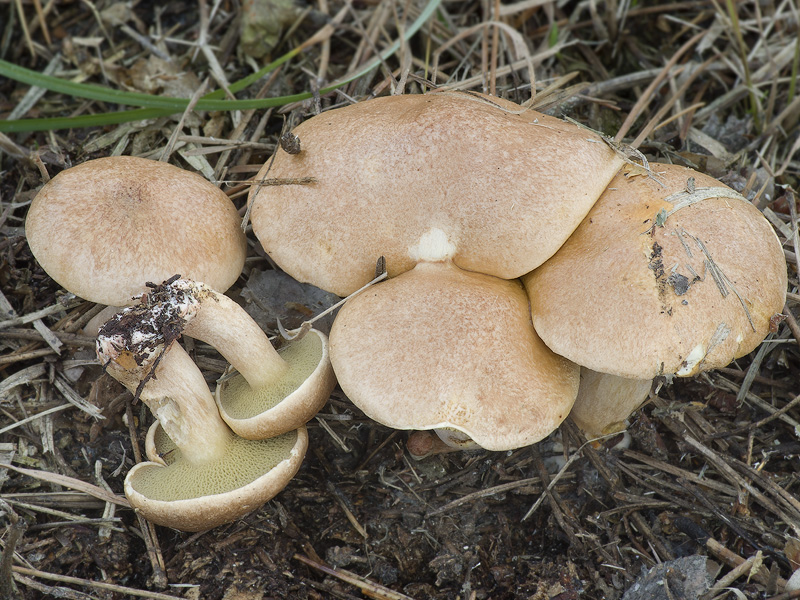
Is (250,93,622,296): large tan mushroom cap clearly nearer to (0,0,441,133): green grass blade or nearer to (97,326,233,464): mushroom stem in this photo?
(97,326,233,464): mushroom stem

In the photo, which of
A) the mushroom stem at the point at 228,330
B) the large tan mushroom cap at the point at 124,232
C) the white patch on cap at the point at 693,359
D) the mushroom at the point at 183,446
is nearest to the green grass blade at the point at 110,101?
the large tan mushroom cap at the point at 124,232

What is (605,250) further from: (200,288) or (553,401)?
(200,288)

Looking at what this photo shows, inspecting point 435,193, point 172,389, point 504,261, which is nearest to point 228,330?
point 172,389

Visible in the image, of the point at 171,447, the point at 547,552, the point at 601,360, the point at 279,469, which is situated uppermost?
the point at 601,360

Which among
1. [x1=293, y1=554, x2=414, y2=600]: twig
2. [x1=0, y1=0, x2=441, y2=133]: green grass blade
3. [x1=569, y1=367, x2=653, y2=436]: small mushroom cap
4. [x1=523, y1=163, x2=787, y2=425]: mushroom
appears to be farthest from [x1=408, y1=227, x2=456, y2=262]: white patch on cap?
[x1=293, y1=554, x2=414, y2=600]: twig

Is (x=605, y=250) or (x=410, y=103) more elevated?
(x=410, y=103)

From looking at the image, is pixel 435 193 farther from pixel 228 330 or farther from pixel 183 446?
pixel 183 446

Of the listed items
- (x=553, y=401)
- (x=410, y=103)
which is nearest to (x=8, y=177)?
(x=410, y=103)
